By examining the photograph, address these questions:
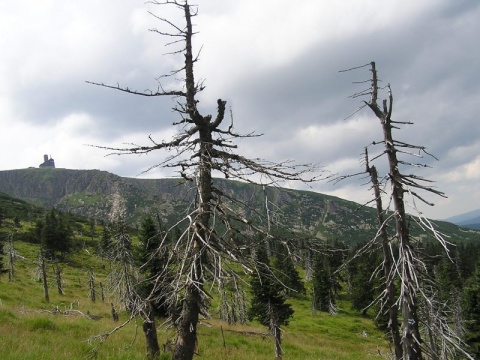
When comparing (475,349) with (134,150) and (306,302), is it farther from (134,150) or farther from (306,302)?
(306,302)

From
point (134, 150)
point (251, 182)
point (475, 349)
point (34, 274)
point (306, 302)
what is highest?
point (134, 150)

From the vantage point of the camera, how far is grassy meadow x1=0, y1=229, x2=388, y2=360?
420 inches

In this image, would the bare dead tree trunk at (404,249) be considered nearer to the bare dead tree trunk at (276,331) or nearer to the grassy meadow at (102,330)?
the grassy meadow at (102,330)

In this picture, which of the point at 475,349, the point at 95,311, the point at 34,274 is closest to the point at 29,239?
the point at 34,274

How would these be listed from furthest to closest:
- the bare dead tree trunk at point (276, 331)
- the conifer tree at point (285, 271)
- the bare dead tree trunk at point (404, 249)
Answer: the bare dead tree trunk at point (276, 331)
the bare dead tree trunk at point (404, 249)
the conifer tree at point (285, 271)

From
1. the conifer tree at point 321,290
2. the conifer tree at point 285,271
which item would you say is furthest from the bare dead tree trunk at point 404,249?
the conifer tree at point 321,290

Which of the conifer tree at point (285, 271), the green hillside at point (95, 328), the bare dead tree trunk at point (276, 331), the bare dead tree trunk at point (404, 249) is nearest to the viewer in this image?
the conifer tree at point (285, 271)

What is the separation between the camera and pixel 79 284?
63594mm

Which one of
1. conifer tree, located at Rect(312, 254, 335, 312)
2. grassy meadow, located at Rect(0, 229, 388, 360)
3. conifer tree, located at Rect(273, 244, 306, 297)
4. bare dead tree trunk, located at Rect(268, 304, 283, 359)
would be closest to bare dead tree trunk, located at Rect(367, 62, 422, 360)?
conifer tree, located at Rect(273, 244, 306, 297)

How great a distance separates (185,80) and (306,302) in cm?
8504

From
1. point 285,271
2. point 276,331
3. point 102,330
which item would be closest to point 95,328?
point 102,330

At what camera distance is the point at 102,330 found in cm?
1781

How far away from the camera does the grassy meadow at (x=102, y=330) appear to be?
10669mm

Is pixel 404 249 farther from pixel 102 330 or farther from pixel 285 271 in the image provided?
pixel 285 271
